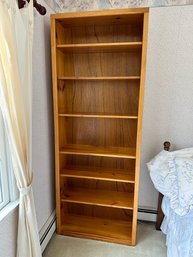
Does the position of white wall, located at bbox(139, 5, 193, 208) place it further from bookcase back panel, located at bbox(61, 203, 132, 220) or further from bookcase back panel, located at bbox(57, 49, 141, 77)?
bookcase back panel, located at bbox(61, 203, 132, 220)

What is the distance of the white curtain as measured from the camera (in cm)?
92

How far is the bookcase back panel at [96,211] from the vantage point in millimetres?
1958

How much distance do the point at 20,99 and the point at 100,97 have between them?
896 millimetres

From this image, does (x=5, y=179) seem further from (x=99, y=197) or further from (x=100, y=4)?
(x=100, y=4)

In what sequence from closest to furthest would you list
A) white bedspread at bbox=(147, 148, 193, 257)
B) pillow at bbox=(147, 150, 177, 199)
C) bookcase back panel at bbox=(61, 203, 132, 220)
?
white bedspread at bbox=(147, 148, 193, 257), pillow at bbox=(147, 150, 177, 199), bookcase back panel at bbox=(61, 203, 132, 220)

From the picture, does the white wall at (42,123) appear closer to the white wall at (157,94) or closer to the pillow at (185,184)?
the white wall at (157,94)

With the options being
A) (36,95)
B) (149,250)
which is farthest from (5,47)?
(149,250)

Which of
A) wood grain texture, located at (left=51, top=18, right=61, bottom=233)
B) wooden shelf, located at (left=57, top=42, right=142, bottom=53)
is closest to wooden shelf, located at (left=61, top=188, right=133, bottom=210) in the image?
wood grain texture, located at (left=51, top=18, right=61, bottom=233)

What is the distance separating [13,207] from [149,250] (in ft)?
4.08

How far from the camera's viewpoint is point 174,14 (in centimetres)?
164

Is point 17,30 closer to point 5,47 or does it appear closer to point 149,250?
point 5,47

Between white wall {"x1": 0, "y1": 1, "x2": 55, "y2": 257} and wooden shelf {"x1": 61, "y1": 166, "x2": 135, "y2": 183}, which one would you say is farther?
wooden shelf {"x1": 61, "y1": 166, "x2": 135, "y2": 183}

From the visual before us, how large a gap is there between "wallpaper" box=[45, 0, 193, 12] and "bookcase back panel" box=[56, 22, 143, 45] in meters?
0.28

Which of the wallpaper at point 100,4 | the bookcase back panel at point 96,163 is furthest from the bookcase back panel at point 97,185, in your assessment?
the wallpaper at point 100,4
